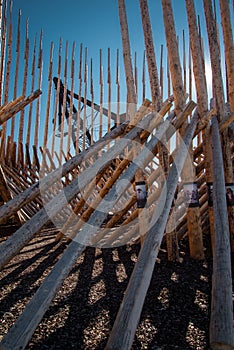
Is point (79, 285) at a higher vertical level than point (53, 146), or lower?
lower

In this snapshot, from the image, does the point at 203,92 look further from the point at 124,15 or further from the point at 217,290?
the point at 217,290

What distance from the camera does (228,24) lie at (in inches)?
117

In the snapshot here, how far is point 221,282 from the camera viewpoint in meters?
A: 1.22

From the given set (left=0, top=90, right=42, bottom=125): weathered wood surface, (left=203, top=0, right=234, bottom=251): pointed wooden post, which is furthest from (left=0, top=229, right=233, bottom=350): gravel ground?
(left=0, top=90, right=42, bottom=125): weathered wood surface

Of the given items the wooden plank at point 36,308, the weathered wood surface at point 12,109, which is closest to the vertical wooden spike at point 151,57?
the weathered wood surface at point 12,109

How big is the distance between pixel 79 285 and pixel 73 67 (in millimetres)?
6340

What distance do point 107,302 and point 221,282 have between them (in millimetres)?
787

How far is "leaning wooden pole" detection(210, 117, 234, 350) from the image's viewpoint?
95 centimetres

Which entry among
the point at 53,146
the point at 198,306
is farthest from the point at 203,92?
the point at 53,146

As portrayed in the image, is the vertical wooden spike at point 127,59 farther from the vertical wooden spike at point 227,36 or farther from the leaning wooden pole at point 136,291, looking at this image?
the leaning wooden pole at point 136,291

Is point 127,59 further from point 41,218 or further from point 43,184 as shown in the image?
point 41,218

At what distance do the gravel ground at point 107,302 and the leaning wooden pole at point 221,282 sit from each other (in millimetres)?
270

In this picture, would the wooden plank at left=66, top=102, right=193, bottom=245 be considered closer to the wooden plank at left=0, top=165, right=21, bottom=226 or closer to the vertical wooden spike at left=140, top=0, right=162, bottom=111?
the vertical wooden spike at left=140, top=0, right=162, bottom=111

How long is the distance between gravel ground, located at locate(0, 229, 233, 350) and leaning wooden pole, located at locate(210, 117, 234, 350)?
0.27 metres
